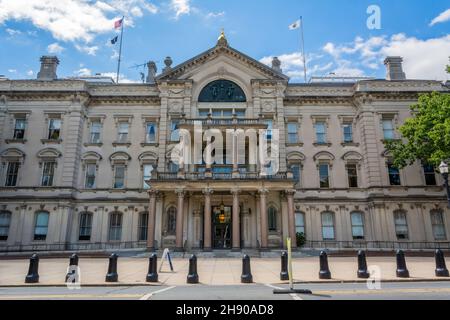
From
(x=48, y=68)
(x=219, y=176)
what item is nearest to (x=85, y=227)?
(x=219, y=176)

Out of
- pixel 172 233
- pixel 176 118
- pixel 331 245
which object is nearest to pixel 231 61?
pixel 176 118

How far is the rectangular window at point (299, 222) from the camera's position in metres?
28.1

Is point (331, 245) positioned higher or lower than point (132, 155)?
lower

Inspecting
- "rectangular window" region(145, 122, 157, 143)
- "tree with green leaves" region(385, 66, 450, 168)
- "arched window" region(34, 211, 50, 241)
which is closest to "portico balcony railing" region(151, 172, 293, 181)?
"rectangular window" region(145, 122, 157, 143)

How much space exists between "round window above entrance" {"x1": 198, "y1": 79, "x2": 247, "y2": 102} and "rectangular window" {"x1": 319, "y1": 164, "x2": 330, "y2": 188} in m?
10.3

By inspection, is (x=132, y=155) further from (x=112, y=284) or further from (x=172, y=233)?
(x=112, y=284)

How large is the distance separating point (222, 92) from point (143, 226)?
50.2 ft

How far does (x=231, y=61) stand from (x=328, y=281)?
2566cm

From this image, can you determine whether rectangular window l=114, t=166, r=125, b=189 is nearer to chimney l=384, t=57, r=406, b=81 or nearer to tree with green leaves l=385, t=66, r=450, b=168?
tree with green leaves l=385, t=66, r=450, b=168

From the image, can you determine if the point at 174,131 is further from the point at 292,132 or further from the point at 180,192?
the point at 292,132

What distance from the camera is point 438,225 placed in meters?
27.2

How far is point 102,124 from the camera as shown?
30781 mm

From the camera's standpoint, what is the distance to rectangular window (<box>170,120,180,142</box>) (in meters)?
29.6

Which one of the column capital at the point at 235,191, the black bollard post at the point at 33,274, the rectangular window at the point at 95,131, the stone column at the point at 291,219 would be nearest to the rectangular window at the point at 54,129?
the rectangular window at the point at 95,131
